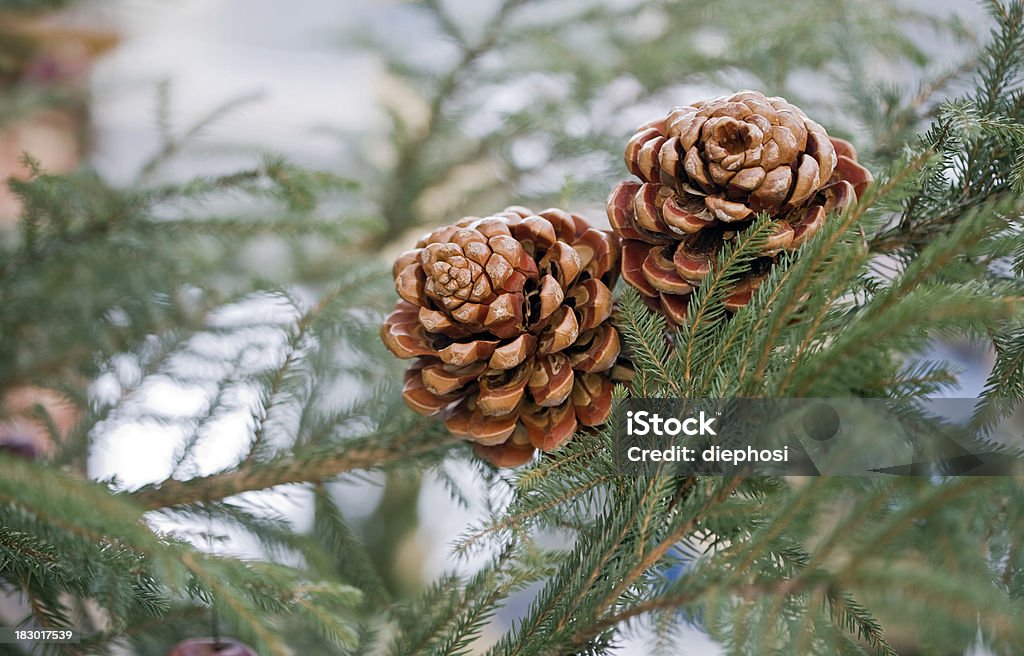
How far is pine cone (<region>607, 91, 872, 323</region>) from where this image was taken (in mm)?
297

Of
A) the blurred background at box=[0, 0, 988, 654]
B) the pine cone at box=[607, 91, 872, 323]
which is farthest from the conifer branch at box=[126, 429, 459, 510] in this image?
the pine cone at box=[607, 91, 872, 323]

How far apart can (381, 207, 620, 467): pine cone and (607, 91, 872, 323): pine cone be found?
26 millimetres

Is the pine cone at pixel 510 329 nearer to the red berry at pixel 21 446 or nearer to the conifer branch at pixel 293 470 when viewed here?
the conifer branch at pixel 293 470

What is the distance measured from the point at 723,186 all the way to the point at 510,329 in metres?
0.11

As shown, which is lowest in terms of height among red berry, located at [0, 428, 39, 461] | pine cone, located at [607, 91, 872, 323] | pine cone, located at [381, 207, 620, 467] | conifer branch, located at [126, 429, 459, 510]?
red berry, located at [0, 428, 39, 461]

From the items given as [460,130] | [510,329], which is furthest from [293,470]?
[460,130]

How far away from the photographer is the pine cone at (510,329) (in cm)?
32

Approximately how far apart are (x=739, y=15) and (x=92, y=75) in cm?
137

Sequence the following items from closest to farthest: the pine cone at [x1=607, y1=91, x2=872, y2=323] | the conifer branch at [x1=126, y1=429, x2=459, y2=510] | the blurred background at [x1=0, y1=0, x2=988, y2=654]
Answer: the pine cone at [x1=607, y1=91, x2=872, y2=323]
the conifer branch at [x1=126, y1=429, x2=459, y2=510]
the blurred background at [x1=0, y1=0, x2=988, y2=654]

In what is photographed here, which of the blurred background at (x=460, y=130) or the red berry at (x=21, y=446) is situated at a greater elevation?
the blurred background at (x=460, y=130)

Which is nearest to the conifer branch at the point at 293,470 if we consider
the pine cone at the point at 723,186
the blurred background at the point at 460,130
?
the blurred background at the point at 460,130

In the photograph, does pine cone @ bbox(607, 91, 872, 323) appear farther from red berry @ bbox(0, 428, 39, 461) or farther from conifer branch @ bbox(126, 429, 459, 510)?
red berry @ bbox(0, 428, 39, 461)

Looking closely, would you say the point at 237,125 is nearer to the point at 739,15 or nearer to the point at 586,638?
the point at 739,15

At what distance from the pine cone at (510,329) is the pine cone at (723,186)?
26mm
